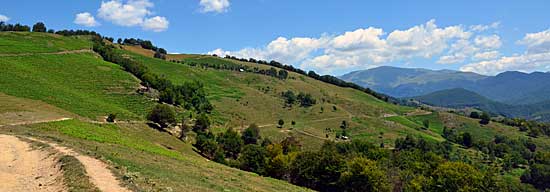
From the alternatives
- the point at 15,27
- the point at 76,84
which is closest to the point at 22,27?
the point at 15,27

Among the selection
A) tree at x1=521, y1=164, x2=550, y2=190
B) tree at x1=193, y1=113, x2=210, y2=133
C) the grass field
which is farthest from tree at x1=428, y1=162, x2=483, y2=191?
the grass field

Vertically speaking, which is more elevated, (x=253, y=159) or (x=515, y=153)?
(x=253, y=159)

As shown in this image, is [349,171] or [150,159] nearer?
[150,159]

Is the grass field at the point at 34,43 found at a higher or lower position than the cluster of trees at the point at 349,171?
higher

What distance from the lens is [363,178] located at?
237ft

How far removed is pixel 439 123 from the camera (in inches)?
7854

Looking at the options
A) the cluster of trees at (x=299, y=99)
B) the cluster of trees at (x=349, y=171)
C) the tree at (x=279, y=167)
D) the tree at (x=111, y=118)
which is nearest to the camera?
the cluster of trees at (x=349, y=171)

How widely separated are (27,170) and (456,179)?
68.7m

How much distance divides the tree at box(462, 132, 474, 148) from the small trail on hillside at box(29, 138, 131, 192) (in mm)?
157845

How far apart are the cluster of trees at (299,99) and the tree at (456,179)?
339 ft

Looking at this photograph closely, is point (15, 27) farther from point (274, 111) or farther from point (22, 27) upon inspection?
point (274, 111)

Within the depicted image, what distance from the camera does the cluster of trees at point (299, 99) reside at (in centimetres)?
18125

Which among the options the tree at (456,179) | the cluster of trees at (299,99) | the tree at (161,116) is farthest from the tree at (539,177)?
the tree at (161,116)

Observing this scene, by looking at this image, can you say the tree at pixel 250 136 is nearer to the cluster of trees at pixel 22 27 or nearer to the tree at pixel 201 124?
the tree at pixel 201 124
